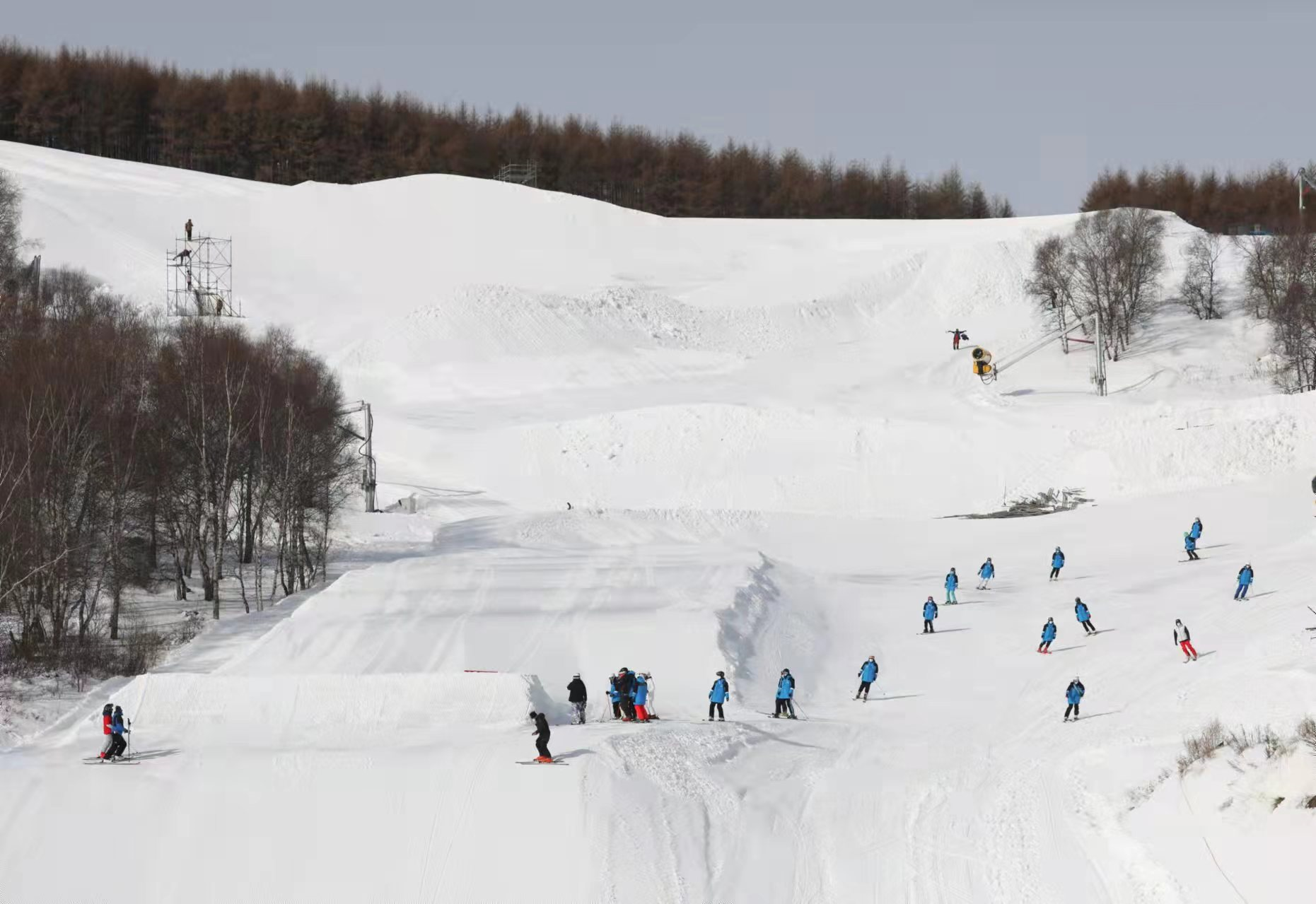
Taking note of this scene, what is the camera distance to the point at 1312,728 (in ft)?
54.8

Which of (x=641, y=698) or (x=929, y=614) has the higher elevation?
(x=929, y=614)

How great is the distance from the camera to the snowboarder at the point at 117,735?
2086 centimetres

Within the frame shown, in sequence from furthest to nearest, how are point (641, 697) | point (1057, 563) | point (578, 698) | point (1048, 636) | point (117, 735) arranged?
point (1057, 563) < point (1048, 636) < point (641, 697) < point (578, 698) < point (117, 735)

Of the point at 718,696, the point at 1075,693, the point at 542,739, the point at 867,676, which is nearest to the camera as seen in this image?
the point at 542,739

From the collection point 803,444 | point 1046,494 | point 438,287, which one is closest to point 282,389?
point 803,444

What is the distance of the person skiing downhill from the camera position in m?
22.9

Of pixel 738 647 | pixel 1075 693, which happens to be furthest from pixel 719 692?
pixel 1075 693

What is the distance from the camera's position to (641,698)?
76.6 feet

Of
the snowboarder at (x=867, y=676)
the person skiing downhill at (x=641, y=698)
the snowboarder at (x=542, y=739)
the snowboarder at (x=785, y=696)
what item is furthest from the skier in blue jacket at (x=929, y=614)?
the snowboarder at (x=542, y=739)

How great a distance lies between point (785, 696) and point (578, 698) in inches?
158

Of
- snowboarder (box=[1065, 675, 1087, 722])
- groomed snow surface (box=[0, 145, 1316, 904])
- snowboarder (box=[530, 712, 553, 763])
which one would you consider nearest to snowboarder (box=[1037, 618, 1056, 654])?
groomed snow surface (box=[0, 145, 1316, 904])

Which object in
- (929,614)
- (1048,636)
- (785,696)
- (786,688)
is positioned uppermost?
(929,614)

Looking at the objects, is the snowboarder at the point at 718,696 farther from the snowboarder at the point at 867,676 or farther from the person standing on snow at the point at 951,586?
the person standing on snow at the point at 951,586

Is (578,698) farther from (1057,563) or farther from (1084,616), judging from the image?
(1057,563)
